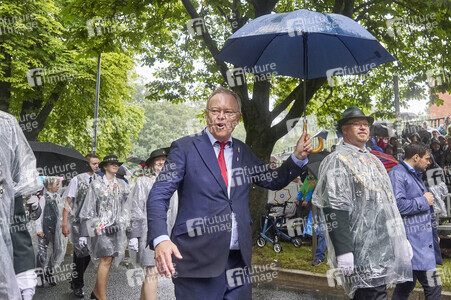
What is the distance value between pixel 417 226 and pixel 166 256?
299 cm

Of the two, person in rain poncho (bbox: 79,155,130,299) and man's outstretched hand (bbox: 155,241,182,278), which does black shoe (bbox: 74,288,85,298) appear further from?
man's outstretched hand (bbox: 155,241,182,278)

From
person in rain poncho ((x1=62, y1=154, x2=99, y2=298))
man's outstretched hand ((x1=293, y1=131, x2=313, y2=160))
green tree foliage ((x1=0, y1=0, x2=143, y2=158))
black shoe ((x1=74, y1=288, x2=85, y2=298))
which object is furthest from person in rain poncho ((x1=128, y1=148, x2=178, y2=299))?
green tree foliage ((x1=0, y1=0, x2=143, y2=158))

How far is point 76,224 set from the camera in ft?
29.5

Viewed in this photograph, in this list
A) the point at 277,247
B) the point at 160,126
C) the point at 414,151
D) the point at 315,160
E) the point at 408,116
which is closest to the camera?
the point at 414,151

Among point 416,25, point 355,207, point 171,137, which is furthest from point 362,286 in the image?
point 171,137

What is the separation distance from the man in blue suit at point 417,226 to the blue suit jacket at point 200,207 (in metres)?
2.10

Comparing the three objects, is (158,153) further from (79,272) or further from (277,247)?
(277,247)

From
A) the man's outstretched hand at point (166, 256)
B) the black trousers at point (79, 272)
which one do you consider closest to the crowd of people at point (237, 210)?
the man's outstretched hand at point (166, 256)

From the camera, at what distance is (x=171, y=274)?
10.9 ft

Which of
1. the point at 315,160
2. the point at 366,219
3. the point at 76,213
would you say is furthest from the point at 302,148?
the point at 76,213

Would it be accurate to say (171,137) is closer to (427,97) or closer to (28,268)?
(427,97)

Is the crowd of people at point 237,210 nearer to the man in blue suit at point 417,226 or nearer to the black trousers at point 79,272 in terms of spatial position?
the man in blue suit at point 417,226

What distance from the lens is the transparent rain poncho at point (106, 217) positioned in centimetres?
760

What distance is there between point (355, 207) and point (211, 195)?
52.5 inches
